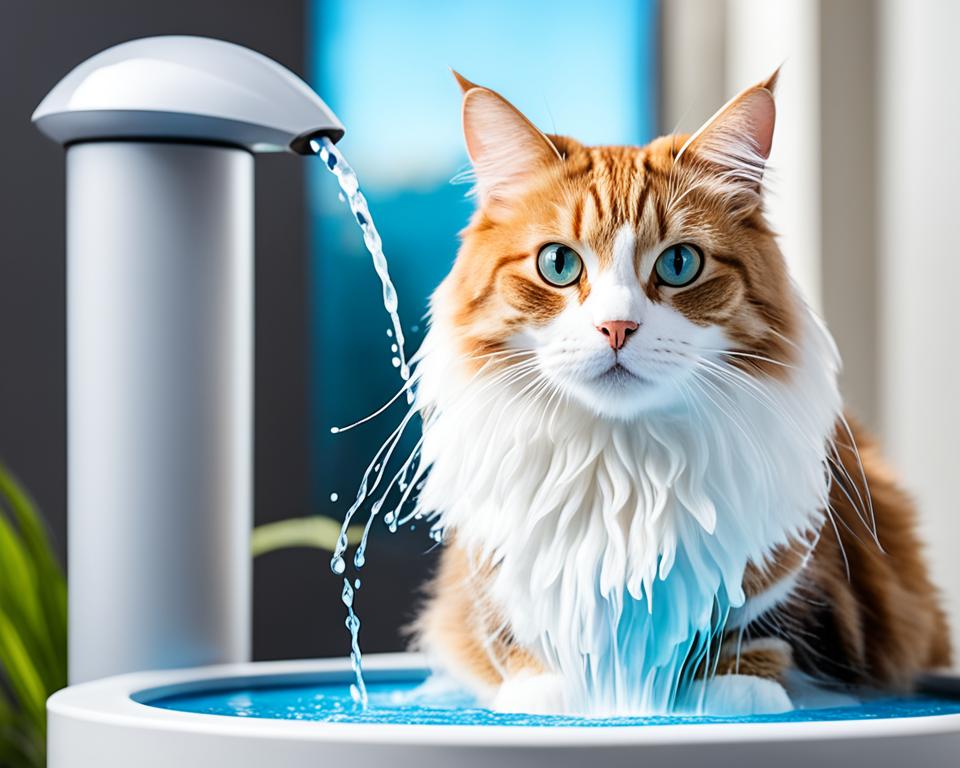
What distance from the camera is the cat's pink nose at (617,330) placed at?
88 cm

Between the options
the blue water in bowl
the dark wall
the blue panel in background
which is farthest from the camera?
the blue panel in background

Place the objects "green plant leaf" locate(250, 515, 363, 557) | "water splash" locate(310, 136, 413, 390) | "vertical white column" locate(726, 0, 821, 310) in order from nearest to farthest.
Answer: "water splash" locate(310, 136, 413, 390)
"green plant leaf" locate(250, 515, 363, 557)
"vertical white column" locate(726, 0, 821, 310)

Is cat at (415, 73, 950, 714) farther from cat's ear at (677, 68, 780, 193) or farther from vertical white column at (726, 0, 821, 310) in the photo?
vertical white column at (726, 0, 821, 310)

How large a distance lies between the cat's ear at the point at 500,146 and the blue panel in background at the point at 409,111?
196 cm

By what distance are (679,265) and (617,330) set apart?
0.09 m

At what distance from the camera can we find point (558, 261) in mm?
953

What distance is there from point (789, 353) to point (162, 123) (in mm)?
614

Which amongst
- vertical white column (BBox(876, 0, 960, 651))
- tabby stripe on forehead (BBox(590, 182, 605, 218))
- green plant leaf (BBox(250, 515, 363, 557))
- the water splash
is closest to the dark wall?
green plant leaf (BBox(250, 515, 363, 557))

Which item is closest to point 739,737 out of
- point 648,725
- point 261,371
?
point 648,725

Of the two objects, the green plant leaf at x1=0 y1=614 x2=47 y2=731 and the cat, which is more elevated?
the cat

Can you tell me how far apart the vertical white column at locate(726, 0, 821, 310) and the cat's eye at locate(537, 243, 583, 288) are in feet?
4.38

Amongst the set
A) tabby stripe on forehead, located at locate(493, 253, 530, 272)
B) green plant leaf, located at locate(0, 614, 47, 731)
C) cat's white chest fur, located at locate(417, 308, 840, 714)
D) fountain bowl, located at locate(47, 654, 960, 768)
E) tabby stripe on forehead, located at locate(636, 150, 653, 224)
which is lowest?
green plant leaf, located at locate(0, 614, 47, 731)

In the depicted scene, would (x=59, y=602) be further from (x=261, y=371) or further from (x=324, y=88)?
(x=324, y=88)

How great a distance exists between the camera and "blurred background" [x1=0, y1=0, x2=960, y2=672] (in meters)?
2.26
